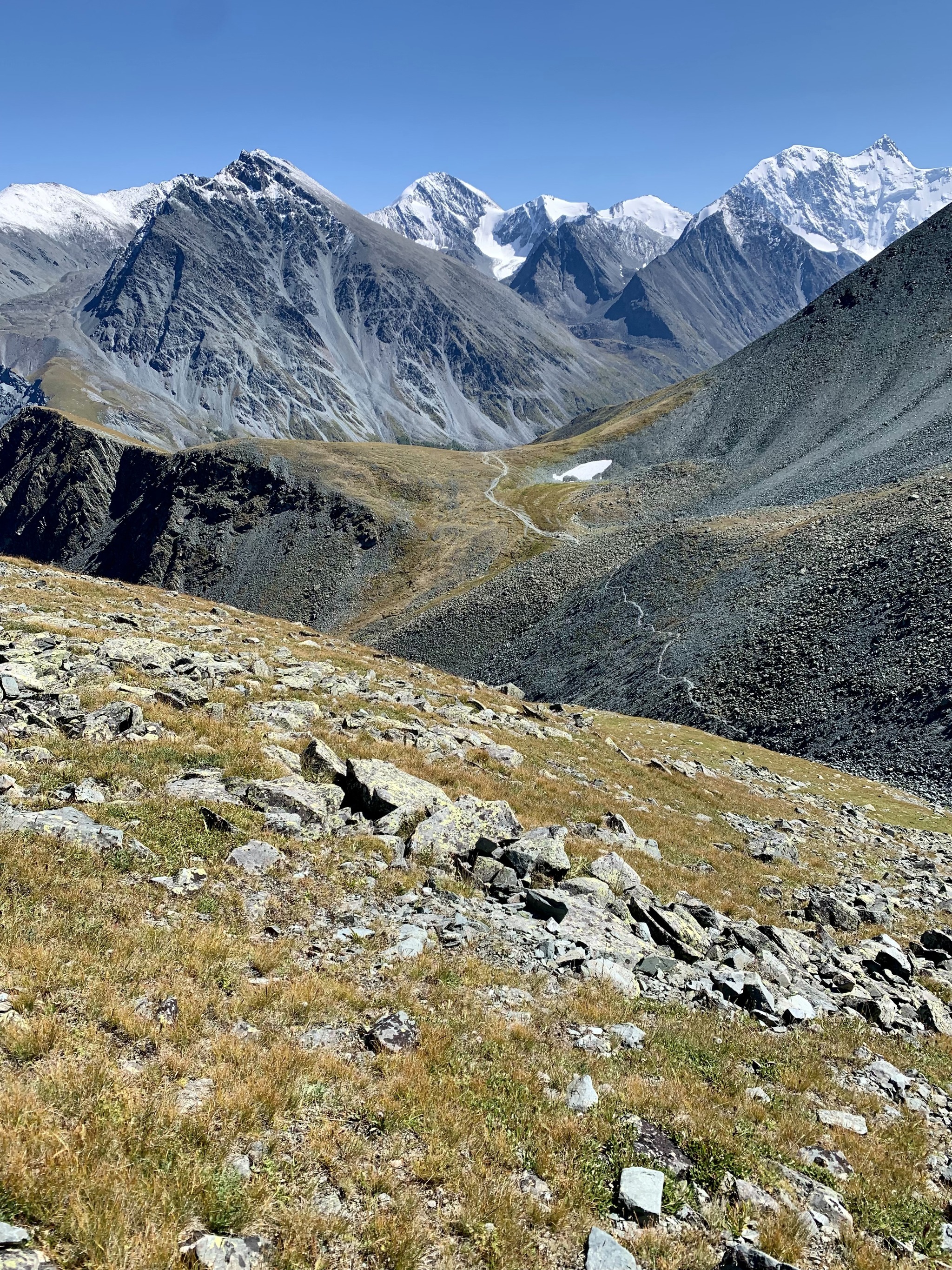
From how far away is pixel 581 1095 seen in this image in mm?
7375

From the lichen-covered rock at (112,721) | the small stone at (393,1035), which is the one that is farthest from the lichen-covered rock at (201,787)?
the small stone at (393,1035)

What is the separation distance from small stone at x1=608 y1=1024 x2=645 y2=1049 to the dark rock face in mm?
97159

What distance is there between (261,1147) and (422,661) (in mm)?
73380

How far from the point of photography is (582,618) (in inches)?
2822

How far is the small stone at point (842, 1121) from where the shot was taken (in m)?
8.12

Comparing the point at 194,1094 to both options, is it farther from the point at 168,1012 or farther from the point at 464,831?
the point at 464,831

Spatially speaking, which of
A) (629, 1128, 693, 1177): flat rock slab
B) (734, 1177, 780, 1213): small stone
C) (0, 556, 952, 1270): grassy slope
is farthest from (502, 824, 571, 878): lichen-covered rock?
(734, 1177, 780, 1213): small stone

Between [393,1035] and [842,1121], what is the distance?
5.96 m

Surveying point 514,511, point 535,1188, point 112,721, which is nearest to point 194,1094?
point 535,1188

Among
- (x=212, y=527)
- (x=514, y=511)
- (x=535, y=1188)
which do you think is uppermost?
(x=514, y=511)

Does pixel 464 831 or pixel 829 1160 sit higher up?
pixel 464 831

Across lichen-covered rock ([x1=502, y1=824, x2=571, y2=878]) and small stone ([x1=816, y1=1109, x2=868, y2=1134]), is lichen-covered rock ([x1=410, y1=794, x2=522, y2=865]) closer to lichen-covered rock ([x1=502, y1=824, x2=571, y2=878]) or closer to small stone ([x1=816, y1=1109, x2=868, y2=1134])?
lichen-covered rock ([x1=502, y1=824, x2=571, y2=878])

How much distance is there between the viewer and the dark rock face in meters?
113

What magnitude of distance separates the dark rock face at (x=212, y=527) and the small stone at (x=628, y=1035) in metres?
97.2
